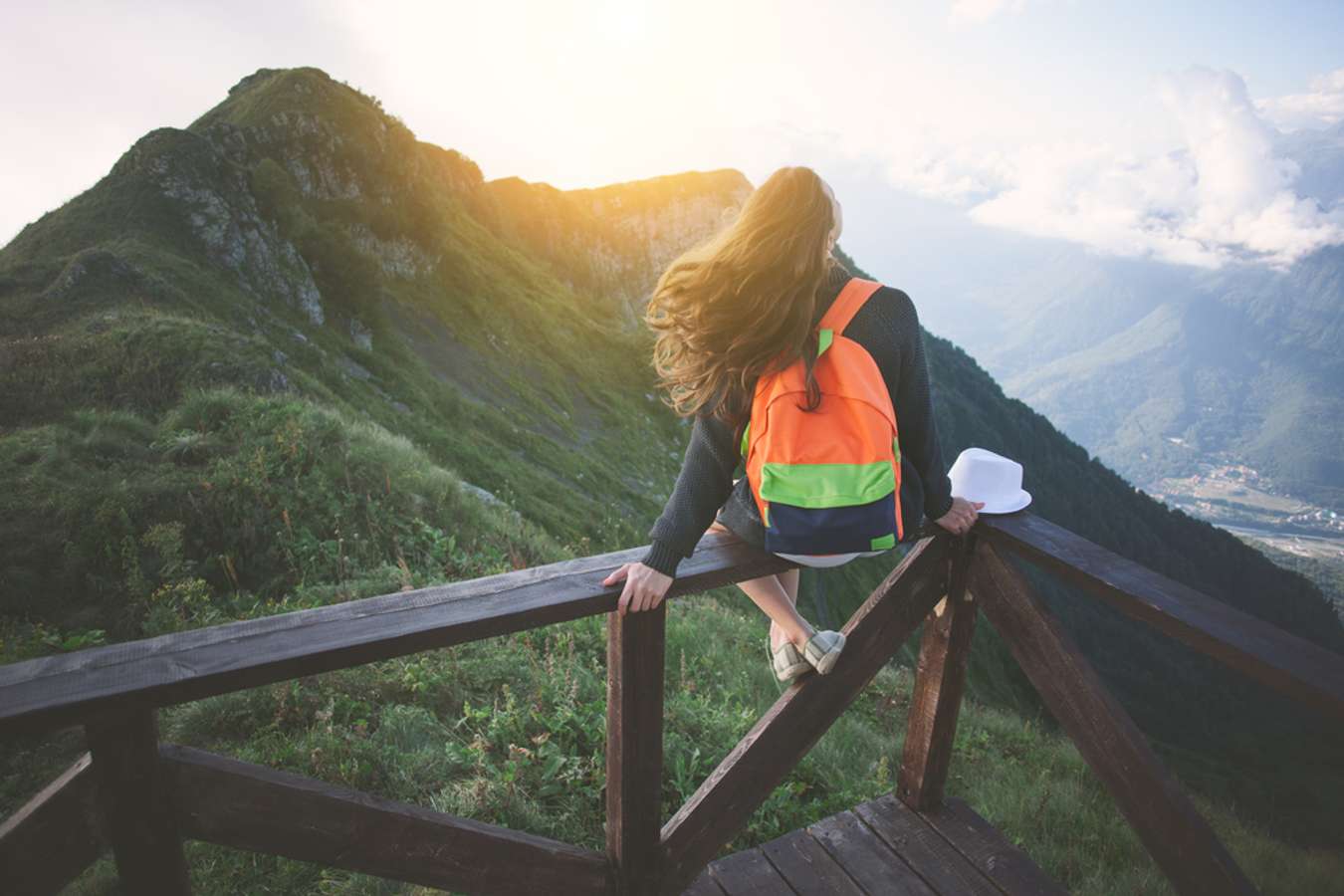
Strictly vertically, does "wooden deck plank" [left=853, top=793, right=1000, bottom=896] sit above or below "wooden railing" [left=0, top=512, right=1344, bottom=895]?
below

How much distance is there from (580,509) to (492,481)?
2.65 meters

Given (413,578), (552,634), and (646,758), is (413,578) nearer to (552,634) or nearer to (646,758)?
(552,634)

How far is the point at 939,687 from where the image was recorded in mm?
2906

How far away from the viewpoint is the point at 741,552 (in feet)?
7.39

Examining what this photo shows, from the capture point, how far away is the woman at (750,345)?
2.09 metres

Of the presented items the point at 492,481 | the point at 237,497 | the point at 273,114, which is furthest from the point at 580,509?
the point at 273,114

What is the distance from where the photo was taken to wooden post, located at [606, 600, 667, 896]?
6.74 ft

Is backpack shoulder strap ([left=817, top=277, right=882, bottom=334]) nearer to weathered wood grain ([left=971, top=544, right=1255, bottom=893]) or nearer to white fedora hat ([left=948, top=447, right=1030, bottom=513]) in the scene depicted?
white fedora hat ([left=948, top=447, right=1030, bottom=513])

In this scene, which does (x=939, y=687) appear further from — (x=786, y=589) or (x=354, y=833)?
(x=354, y=833)

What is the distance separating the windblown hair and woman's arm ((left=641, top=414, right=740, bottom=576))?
2.2 inches

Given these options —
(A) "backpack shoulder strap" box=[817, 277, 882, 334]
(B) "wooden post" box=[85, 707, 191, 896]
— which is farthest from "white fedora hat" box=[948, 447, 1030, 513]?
(B) "wooden post" box=[85, 707, 191, 896]

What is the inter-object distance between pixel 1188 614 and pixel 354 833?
2.26 m

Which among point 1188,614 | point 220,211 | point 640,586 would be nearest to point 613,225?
point 220,211

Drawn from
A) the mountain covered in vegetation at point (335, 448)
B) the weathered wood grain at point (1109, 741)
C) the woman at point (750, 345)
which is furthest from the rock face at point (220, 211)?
the weathered wood grain at point (1109, 741)
